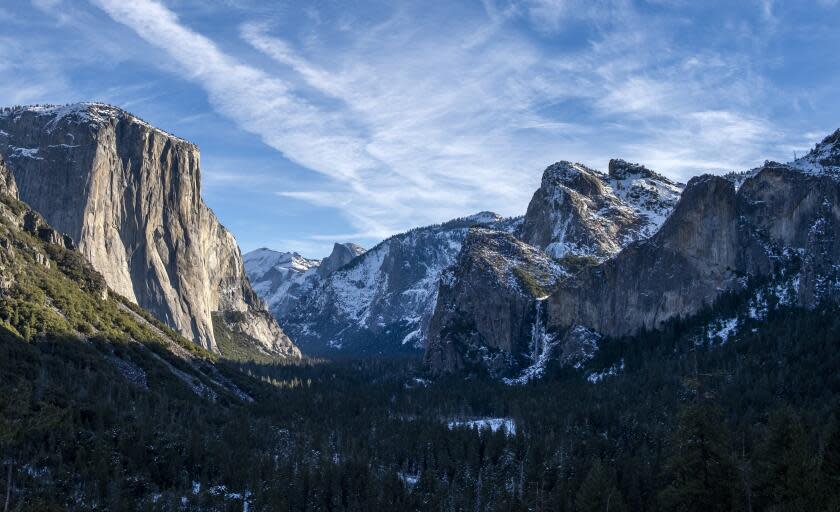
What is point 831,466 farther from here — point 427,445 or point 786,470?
point 427,445

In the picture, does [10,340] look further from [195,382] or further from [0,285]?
[195,382]

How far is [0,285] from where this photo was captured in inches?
6235

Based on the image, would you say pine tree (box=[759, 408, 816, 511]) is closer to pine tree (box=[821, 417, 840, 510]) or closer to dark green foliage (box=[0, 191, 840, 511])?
dark green foliage (box=[0, 191, 840, 511])

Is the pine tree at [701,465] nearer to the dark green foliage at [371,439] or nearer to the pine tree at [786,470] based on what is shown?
the dark green foliage at [371,439]

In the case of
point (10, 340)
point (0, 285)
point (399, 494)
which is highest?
point (0, 285)

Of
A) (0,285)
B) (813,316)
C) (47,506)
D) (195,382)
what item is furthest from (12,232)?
(813,316)

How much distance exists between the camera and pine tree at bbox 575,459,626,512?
8775 centimetres

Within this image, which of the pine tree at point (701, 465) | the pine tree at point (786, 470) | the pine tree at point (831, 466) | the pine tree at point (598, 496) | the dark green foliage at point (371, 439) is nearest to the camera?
the pine tree at point (701, 465)

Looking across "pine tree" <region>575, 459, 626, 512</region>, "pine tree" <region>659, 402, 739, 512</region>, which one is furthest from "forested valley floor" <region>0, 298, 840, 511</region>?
"pine tree" <region>575, 459, 626, 512</region>

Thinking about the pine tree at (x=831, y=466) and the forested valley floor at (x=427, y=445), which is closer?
the pine tree at (x=831, y=466)

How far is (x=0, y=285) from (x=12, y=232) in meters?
33.2

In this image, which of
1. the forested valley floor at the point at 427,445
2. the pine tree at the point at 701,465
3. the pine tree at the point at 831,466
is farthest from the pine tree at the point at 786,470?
the pine tree at the point at 701,465

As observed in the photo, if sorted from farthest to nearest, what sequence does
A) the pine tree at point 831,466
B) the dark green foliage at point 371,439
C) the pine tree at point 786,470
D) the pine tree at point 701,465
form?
1. the dark green foliage at point 371,439
2. the pine tree at point 831,466
3. the pine tree at point 786,470
4. the pine tree at point 701,465

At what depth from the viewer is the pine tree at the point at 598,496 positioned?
87750mm
